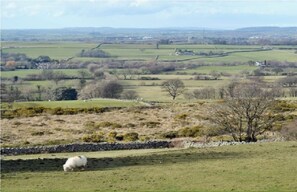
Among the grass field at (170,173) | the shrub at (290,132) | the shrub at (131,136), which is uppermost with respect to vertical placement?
the grass field at (170,173)

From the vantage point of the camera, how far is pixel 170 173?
2383cm

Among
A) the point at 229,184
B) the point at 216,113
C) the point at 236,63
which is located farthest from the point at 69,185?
the point at 236,63

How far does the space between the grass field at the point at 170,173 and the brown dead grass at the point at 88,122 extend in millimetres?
21668

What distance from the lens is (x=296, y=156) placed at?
2806cm

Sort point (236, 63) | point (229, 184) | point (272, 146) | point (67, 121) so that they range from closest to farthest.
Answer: point (229, 184) → point (272, 146) → point (67, 121) → point (236, 63)

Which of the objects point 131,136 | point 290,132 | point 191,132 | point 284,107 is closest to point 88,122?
point 131,136

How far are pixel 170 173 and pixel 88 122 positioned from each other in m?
38.5

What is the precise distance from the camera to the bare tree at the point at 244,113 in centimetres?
4538

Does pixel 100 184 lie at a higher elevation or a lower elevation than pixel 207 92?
higher

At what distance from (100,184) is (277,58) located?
559 feet

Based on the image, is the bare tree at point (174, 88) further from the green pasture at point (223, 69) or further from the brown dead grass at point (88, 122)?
the green pasture at point (223, 69)

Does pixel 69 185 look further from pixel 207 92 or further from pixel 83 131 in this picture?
pixel 207 92

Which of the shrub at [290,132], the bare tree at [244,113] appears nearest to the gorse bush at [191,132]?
the bare tree at [244,113]

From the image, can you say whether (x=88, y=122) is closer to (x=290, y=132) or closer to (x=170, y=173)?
(x=290, y=132)
